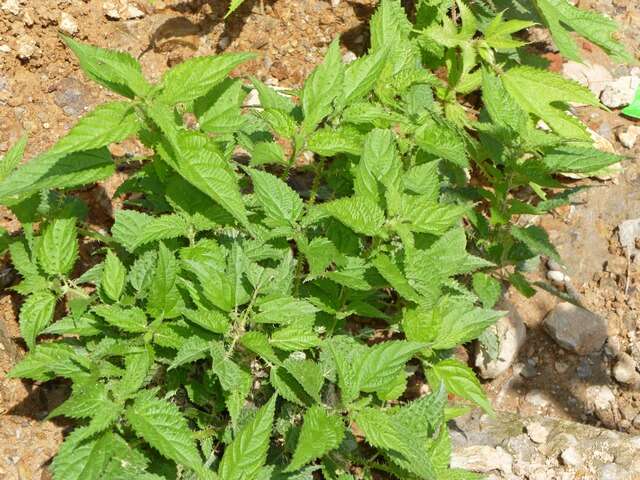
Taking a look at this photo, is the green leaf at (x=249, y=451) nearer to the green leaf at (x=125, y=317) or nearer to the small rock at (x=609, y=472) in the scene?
the green leaf at (x=125, y=317)

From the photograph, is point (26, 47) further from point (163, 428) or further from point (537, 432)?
point (537, 432)

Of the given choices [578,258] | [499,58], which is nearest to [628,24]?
[499,58]

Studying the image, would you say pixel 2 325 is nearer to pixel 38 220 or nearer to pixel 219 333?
pixel 38 220

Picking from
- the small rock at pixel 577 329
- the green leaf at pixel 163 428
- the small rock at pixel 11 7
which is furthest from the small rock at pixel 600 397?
the small rock at pixel 11 7

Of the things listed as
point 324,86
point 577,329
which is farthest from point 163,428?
point 577,329

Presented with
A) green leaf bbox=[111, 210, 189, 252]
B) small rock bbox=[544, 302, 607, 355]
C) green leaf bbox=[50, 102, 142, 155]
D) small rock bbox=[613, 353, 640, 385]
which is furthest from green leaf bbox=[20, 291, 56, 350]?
small rock bbox=[613, 353, 640, 385]

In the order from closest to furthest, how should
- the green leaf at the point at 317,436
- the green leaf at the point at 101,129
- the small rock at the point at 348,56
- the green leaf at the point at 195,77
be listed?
the green leaf at the point at 101,129 → the green leaf at the point at 317,436 → the green leaf at the point at 195,77 → the small rock at the point at 348,56
